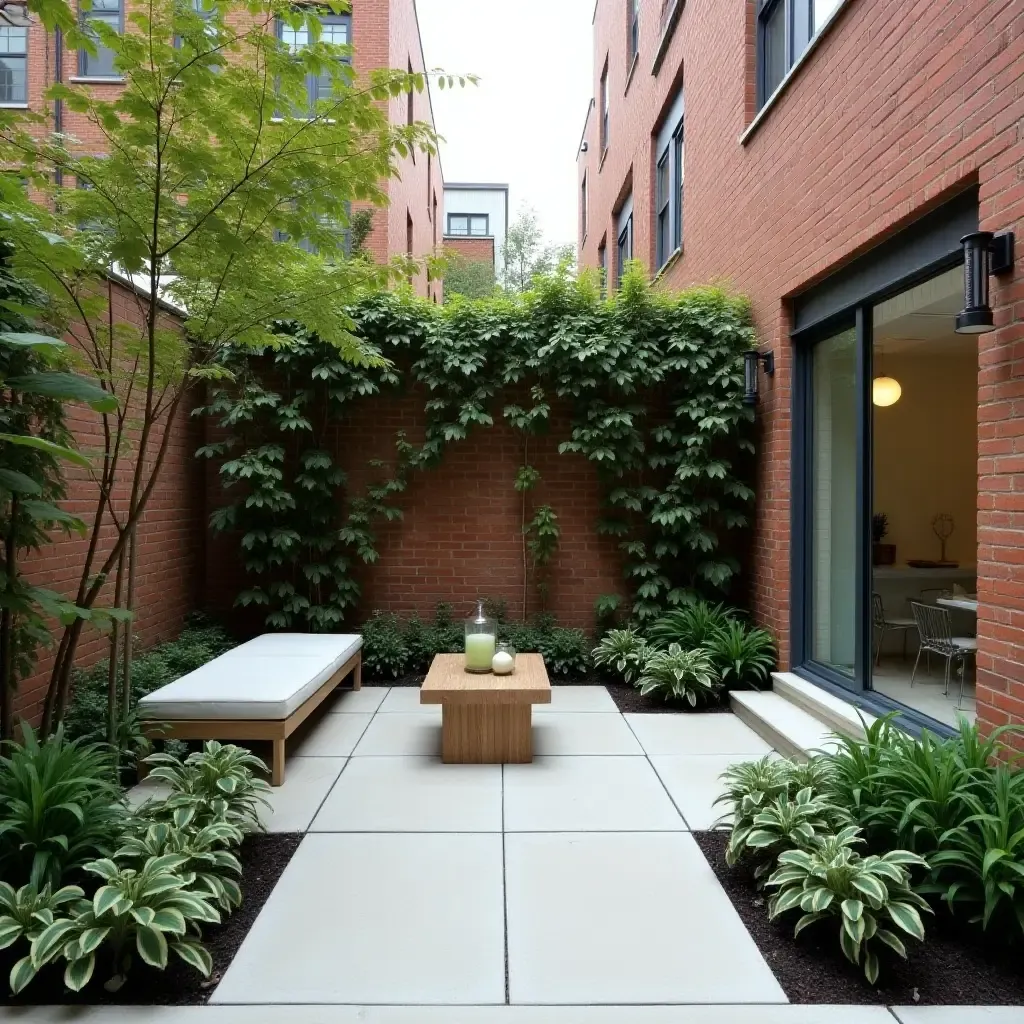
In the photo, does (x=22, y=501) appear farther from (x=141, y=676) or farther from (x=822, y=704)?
(x=822, y=704)

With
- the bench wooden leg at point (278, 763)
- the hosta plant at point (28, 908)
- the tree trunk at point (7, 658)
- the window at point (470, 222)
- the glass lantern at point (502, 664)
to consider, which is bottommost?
the bench wooden leg at point (278, 763)

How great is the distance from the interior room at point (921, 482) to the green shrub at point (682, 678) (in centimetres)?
137

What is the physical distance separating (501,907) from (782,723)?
245 cm

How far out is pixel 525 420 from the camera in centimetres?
620

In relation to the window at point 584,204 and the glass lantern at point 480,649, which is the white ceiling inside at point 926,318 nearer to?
the glass lantern at point 480,649

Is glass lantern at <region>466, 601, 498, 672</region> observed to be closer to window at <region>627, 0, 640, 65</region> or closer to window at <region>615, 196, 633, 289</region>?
window at <region>615, 196, 633, 289</region>

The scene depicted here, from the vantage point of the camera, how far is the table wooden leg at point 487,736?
13.5ft

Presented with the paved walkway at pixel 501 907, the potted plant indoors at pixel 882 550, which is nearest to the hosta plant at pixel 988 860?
the paved walkway at pixel 501 907

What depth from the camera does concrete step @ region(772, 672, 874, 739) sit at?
4.00m

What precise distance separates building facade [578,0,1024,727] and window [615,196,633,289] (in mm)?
2671

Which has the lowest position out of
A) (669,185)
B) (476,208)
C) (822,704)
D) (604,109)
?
(822,704)

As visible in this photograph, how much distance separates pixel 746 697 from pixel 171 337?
4.11 meters

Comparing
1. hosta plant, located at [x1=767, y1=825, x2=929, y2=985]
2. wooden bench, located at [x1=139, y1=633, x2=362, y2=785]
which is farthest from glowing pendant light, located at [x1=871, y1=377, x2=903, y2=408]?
wooden bench, located at [x1=139, y1=633, x2=362, y2=785]

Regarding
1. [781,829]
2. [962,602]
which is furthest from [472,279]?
[781,829]
